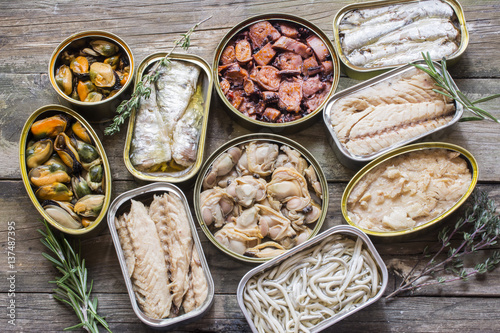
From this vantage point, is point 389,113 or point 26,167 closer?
point 26,167

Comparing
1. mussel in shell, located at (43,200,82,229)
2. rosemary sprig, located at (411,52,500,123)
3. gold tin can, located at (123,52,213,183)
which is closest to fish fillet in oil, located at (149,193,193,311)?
gold tin can, located at (123,52,213,183)

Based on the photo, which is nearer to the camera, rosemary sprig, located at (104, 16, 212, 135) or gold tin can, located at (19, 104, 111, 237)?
gold tin can, located at (19, 104, 111, 237)

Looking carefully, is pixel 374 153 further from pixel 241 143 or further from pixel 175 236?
pixel 175 236

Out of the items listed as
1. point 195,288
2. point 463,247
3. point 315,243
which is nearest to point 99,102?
point 195,288

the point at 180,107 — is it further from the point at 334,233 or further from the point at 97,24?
the point at 334,233

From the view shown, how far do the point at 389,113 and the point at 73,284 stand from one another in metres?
2.10

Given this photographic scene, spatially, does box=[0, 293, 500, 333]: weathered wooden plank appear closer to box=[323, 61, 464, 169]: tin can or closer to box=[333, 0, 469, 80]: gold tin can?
box=[323, 61, 464, 169]: tin can

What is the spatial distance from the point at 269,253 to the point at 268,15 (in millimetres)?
1502

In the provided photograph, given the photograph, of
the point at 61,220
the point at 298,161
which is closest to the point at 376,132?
the point at 298,161

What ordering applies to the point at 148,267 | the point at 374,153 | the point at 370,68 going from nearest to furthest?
the point at 148,267 → the point at 374,153 → the point at 370,68

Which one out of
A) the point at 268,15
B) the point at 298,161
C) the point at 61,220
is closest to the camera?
the point at 61,220

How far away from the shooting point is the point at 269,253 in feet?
8.13

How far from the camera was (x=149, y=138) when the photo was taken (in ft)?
8.53

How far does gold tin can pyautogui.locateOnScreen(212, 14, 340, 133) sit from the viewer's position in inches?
103
